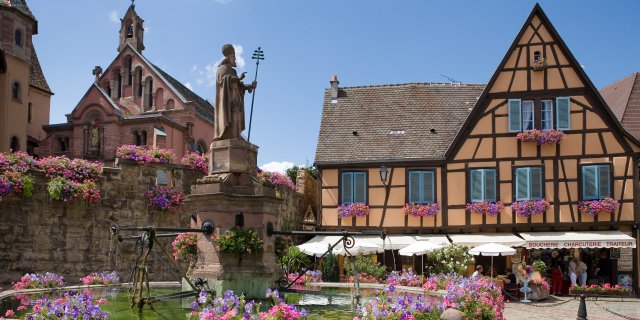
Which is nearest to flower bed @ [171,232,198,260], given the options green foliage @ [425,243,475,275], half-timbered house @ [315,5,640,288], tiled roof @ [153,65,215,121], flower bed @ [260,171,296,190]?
green foliage @ [425,243,475,275]

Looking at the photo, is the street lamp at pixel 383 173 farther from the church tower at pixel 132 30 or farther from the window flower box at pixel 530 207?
the church tower at pixel 132 30

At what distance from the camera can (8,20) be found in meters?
30.5

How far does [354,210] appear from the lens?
25.2 m

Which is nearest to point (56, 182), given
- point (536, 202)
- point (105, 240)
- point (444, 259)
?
point (105, 240)

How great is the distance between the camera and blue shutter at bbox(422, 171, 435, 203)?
2508 cm

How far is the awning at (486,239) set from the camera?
2270 centimetres

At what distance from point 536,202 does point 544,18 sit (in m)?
6.81

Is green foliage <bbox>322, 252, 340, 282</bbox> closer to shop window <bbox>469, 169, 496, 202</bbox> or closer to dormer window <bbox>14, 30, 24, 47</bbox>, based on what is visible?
shop window <bbox>469, 169, 496, 202</bbox>

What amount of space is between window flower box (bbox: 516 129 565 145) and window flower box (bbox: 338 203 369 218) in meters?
6.23

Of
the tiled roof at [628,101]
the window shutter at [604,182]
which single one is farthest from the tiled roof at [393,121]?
the tiled roof at [628,101]

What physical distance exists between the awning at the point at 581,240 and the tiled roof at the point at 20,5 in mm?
24484

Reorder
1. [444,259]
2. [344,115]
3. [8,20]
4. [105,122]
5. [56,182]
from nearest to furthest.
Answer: [56,182], [444,259], [344,115], [8,20], [105,122]

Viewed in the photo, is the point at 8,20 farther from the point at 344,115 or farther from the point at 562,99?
the point at 562,99

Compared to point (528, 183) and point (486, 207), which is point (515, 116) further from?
point (486, 207)
